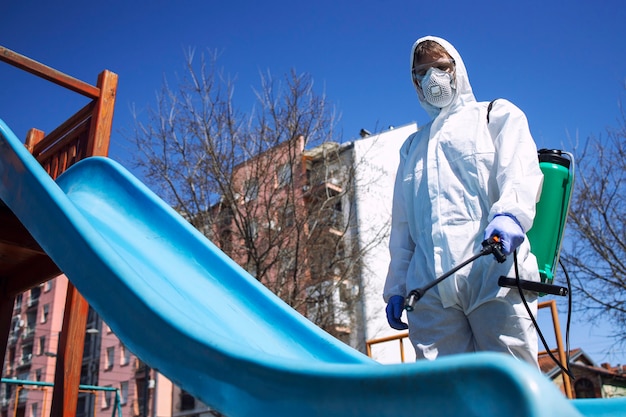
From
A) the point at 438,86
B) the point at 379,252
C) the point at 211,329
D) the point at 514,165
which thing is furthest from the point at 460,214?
the point at 379,252

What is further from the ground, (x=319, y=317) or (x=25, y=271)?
(x=319, y=317)

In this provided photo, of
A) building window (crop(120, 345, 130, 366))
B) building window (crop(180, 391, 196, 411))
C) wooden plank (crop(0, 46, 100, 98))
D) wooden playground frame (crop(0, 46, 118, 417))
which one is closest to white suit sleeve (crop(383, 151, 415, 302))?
wooden playground frame (crop(0, 46, 118, 417))

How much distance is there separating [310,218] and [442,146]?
1103 cm

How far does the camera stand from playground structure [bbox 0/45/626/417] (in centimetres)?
90

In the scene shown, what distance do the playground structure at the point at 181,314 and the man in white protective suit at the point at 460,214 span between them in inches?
19.6

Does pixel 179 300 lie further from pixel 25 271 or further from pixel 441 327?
pixel 25 271

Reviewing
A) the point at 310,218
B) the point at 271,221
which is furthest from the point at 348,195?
the point at 271,221

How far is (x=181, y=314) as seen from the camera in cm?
150

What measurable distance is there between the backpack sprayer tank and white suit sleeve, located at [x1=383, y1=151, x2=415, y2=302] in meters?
0.52

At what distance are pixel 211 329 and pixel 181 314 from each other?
0.97 feet

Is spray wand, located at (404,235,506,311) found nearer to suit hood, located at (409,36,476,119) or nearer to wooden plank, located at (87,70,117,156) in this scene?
suit hood, located at (409,36,476,119)

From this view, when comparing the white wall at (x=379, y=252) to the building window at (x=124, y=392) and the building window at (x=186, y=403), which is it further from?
the building window at (x=124, y=392)

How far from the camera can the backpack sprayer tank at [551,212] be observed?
2.47 m

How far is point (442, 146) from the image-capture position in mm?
2652
